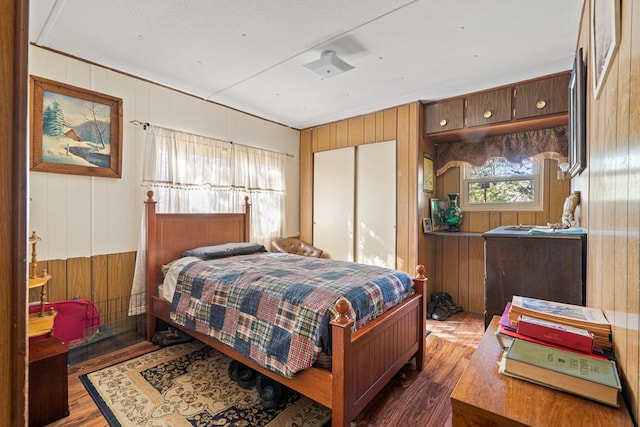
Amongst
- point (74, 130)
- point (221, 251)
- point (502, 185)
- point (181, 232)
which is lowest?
point (221, 251)

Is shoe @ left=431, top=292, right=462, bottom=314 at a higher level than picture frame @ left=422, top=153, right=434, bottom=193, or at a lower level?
lower

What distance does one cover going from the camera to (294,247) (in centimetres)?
451

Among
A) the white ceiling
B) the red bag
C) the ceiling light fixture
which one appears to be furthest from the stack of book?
the red bag

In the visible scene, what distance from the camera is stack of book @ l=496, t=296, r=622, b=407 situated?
0.70m

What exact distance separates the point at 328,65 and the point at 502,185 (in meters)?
2.54

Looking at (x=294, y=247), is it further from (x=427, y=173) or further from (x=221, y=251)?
(x=427, y=173)

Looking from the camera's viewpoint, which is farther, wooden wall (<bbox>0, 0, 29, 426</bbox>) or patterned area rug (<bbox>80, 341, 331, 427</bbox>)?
patterned area rug (<bbox>80, 341, 331, 427</bbox>)

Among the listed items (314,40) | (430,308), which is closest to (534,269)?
(430,308)

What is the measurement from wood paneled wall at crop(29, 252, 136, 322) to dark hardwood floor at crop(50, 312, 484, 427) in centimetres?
45

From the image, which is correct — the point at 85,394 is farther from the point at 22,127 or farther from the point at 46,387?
the point at 22,127

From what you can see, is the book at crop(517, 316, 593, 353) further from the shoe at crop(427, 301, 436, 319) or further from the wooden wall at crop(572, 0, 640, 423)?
the shoe at crop(427, 301, 436, 319)

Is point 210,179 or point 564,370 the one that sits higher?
point 210,179

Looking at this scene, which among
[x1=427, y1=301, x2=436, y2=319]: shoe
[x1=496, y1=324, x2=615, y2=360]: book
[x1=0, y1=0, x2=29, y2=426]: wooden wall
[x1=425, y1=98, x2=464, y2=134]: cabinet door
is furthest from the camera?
[x1=427, y1=301, x2=436, y2=319]: shoe

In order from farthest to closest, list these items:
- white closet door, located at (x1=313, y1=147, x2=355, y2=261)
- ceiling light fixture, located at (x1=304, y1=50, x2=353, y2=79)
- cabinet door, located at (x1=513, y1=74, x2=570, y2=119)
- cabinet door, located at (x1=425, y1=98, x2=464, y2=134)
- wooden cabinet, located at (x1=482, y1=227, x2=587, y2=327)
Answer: white closet door, located at (x1=313, y1=147, x2=355, y2=261)
cabinet door, located at (x1=425, y1=98, x2=464, y2=134)
cabinet door, located at (x1=513, y1=74, x2=570, y2=119)
ceiling light fixture, located at (x1=304, y1=50, x2=353, y2=79)
wooden cabinet, located at (x1=482, y1=227, x2=587, y2=327)
